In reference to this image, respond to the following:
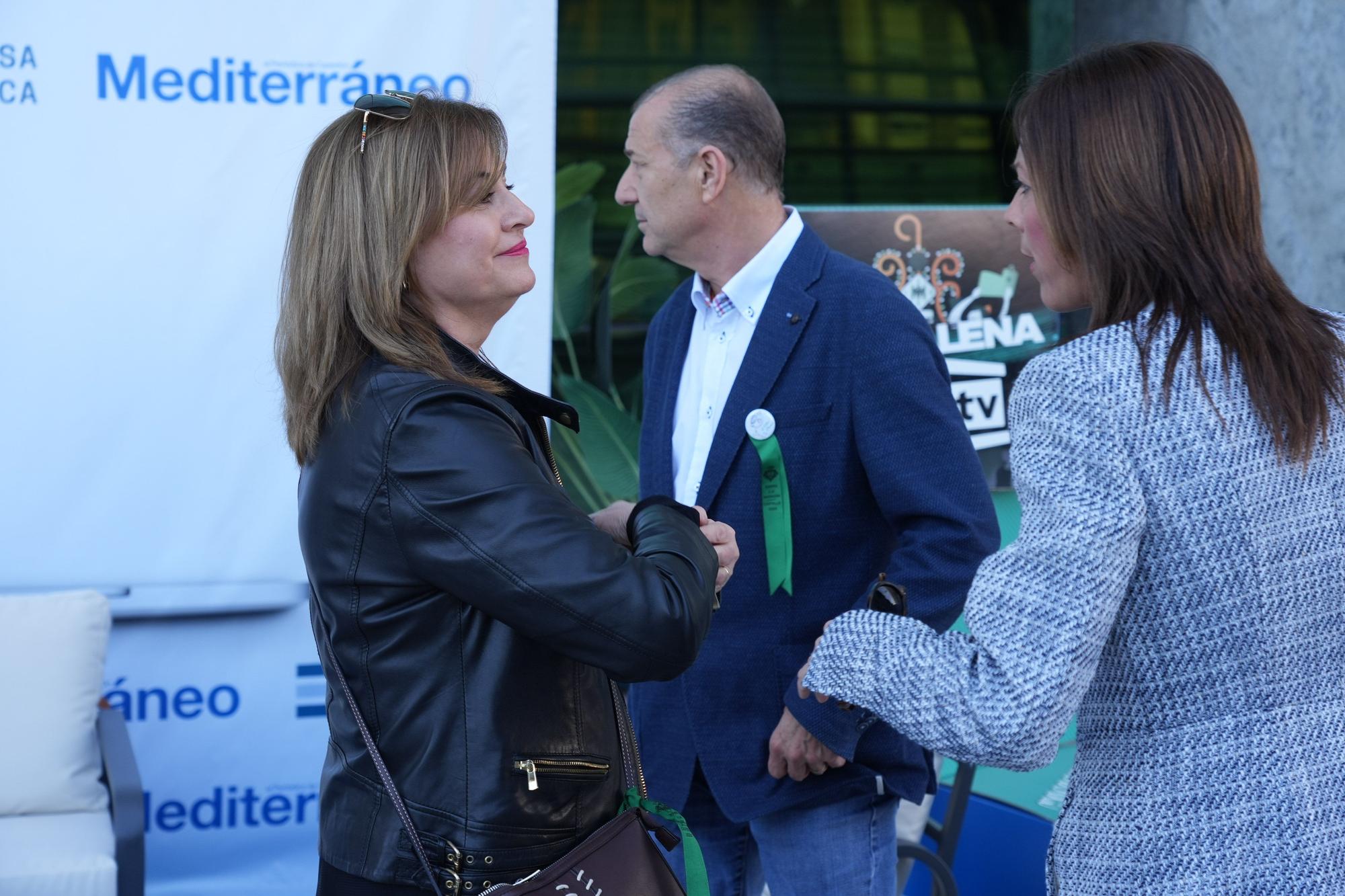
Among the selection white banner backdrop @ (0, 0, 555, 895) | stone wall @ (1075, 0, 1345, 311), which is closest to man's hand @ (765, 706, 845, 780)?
white banner backdrop @ (0, 0, 555, 895)

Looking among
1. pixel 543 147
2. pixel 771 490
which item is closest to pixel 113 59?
pixel 543 147

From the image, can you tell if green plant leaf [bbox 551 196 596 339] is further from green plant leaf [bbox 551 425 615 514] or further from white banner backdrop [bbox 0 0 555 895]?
white banner backdrop [bbox 0 0 555 895]

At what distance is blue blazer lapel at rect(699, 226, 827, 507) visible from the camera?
230 cm

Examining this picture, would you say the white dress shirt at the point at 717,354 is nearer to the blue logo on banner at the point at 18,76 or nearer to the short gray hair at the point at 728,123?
the short gray hair at the point at 728,123

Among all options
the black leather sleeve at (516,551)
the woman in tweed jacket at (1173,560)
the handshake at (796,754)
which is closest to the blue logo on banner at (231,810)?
the handshake at (796,754)

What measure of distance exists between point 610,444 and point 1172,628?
322 cm

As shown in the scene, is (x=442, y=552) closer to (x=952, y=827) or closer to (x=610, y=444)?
(x=952, y=827)

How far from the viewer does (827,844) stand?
2246 millimetres

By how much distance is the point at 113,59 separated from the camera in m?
3.31

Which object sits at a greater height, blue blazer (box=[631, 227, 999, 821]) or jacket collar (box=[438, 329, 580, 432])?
jacket collar (box=[438, 329, 580, 432])

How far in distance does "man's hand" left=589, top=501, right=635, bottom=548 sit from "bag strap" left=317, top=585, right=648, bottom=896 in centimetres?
19

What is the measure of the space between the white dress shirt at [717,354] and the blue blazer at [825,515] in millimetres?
105

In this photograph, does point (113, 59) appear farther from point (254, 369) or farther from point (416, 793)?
point (416, 793)

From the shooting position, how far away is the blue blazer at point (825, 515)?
7.16 feet
